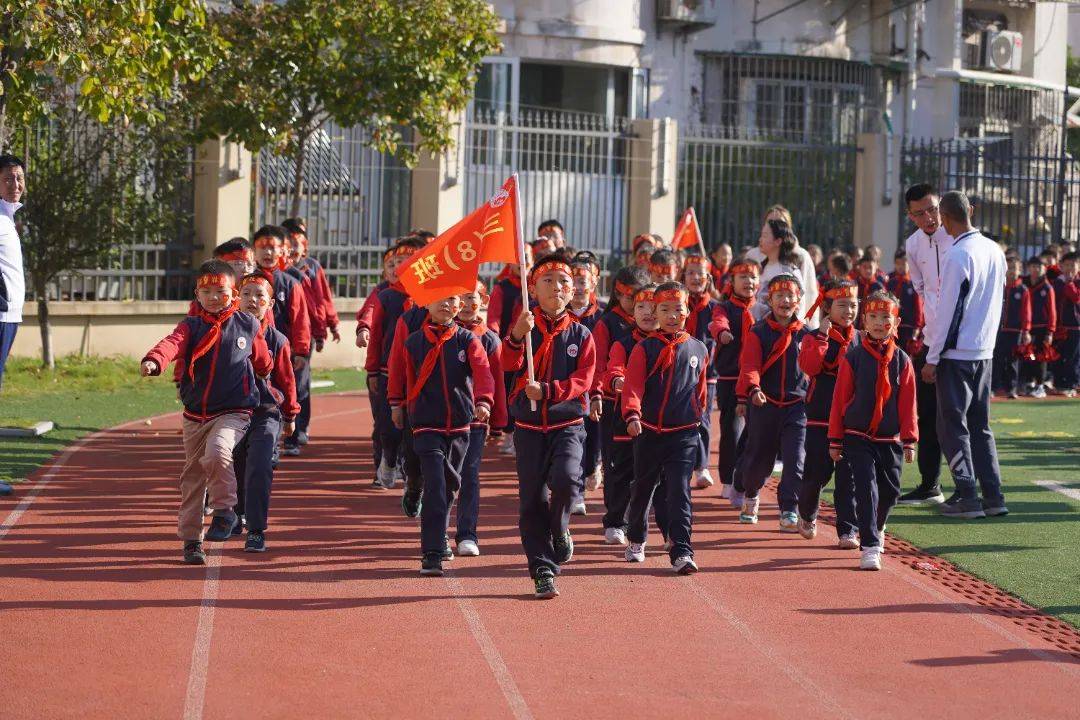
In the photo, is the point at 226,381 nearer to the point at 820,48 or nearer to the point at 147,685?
the point at 147,685

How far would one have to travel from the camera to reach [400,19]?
1803cm

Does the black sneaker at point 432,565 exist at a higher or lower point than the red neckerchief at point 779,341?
lower

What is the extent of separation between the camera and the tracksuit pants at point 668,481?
9.16 meters

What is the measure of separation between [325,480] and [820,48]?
20.7 metres

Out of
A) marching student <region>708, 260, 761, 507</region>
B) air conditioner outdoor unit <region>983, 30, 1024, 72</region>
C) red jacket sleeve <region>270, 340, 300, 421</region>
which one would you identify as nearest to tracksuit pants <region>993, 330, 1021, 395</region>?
marching student <region>708, 260, 761, 507</region>

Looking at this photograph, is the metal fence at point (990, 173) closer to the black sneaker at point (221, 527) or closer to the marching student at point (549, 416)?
the marching student at point (549, 416)

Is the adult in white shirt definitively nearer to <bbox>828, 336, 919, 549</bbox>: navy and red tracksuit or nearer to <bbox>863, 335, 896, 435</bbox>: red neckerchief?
<bbox>828, 336, 919, 549</bbox>: navy and red tracksuit

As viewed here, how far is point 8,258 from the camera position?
1121 centimetres

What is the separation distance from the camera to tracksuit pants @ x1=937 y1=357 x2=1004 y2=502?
1102 cm

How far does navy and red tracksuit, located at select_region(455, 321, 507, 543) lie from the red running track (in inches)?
10.5

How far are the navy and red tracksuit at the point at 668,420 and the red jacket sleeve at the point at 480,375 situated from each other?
757mm

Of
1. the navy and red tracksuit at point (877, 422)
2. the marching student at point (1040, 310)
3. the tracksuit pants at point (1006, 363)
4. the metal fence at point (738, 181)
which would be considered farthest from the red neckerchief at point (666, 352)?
the metal fence at point (738, 181)

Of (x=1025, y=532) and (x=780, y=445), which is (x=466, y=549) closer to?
(x=780, y=445)

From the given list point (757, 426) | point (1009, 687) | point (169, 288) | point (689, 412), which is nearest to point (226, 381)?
point (689, 412)
